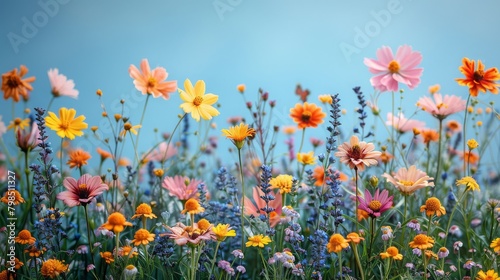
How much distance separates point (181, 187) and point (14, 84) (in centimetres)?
70

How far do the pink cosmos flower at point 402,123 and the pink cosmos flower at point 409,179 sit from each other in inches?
19.8

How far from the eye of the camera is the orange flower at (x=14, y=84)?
5.89ft

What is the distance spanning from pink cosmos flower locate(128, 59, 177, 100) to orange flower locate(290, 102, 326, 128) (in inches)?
14.6

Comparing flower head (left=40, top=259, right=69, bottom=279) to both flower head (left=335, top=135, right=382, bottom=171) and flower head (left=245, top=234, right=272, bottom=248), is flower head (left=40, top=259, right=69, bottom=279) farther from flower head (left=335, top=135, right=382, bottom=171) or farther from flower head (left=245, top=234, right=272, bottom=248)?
flower head (left=335, top=135, right=382, bottom=171)

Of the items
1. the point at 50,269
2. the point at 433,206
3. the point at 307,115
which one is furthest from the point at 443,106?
the point at 50,269

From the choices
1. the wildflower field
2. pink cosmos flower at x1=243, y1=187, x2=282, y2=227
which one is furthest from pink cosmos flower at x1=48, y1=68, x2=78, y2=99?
pink cosmos flower at x1=243, y1=187, x2=282, y2=227

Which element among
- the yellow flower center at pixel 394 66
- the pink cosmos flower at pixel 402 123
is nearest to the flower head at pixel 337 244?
the yellow flower center at pixel 394 66

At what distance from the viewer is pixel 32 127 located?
192 cm

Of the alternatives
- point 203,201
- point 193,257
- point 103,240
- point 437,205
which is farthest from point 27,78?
point 437,205

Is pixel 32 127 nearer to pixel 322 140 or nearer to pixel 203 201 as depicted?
pixel 203 201

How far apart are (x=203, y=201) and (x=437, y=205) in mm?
598

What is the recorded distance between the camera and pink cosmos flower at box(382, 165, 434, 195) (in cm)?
129

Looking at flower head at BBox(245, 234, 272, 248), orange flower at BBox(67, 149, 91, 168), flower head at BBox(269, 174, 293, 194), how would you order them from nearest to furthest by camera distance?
flower head at BBox(245, 234, 272, 248)
flower head at BBox(269, 174, 293, 194)
orange flower at BBox(67, 149, 91, 168)

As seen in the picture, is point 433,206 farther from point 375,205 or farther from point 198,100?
point 198,100
